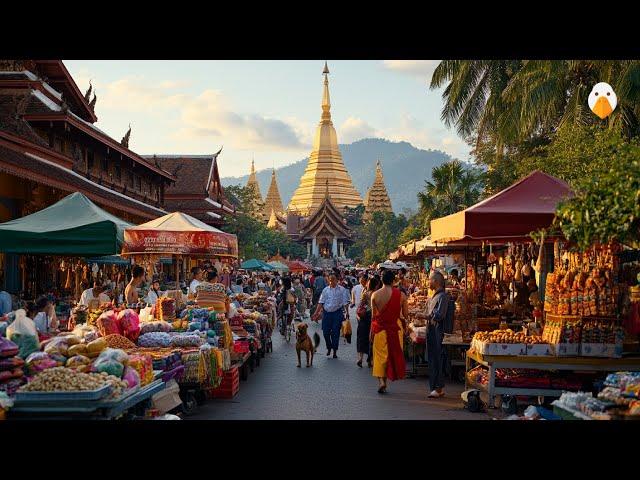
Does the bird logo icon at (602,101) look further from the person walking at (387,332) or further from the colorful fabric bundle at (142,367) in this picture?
the colorful fabric bundle at (142,367)

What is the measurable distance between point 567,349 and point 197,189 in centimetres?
4153

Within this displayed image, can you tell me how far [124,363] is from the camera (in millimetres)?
8148

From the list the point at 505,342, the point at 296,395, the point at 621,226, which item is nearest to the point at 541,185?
the point at 505,342

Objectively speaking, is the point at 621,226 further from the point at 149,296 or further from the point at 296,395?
the point at 149,296

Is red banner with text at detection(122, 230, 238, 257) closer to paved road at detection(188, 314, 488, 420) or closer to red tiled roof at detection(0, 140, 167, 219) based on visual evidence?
paved road at detection(188, 314, 488, 420)

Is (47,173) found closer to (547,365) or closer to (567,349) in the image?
(547,365)

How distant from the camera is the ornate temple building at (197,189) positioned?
49.3 m

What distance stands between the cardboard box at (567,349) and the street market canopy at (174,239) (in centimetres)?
605

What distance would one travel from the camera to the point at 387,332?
40.5ft

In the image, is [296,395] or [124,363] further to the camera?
[296,395]

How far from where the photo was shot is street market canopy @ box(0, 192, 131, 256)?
452 inches

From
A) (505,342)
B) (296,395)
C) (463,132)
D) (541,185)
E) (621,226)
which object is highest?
(463,132)

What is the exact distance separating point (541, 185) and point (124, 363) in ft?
19.0
